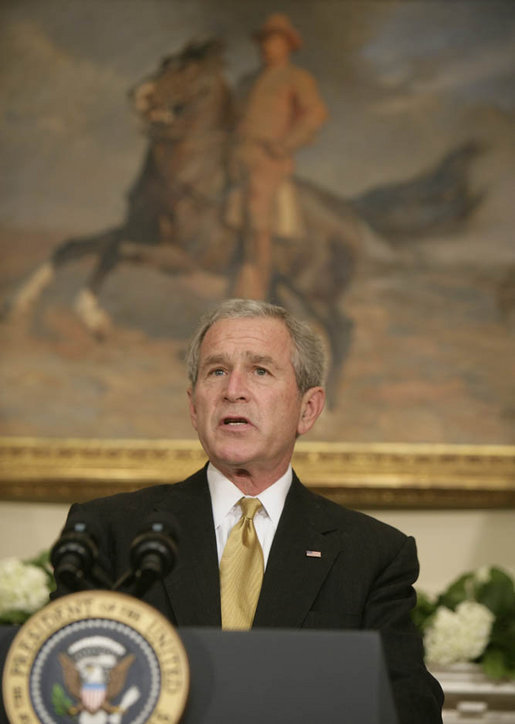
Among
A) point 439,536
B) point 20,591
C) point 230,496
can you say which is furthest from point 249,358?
point 439,536

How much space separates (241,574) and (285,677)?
1010 mm

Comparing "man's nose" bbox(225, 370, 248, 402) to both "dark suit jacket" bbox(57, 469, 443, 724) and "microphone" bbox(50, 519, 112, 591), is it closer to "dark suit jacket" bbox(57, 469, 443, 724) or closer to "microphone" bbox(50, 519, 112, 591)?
"dark suit jacket" bbox(57, 469, 443, 724)

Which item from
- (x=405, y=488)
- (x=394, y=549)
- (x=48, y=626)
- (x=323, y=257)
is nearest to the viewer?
(x=48, y=626)

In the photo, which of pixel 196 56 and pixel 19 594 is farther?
pixel 196 56

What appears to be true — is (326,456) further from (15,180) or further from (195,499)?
(15,180)

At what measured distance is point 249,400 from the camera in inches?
114

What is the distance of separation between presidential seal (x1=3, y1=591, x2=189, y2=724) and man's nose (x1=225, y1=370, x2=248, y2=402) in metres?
1.28

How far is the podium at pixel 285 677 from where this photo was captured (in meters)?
1.68

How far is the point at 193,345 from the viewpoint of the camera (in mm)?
3160

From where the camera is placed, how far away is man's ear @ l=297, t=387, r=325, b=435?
3094 mm

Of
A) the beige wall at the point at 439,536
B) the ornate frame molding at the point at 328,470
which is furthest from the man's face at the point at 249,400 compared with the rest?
the beige wall at the point at 439,536

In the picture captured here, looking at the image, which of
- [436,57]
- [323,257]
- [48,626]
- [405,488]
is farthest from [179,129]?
[48,626]

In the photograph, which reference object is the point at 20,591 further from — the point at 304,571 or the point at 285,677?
the point at 285,677

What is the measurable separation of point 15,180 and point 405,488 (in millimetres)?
2552
